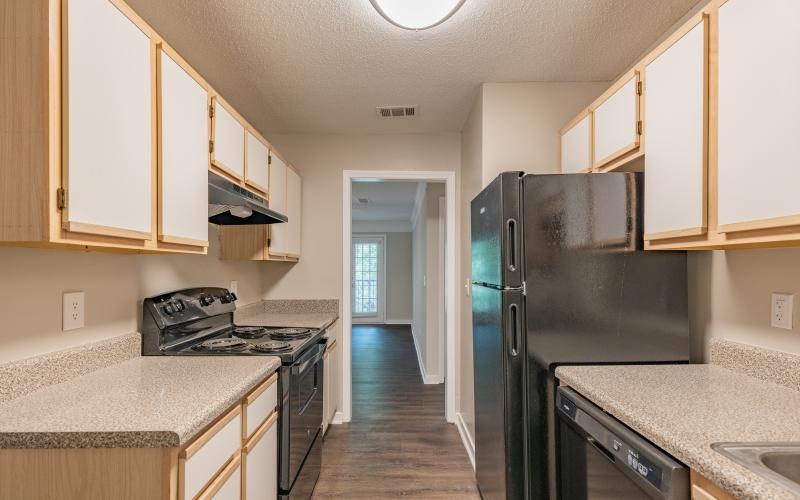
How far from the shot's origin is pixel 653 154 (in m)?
1.60

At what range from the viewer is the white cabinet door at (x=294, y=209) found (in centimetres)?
306

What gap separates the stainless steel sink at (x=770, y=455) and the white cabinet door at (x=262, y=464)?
137cm

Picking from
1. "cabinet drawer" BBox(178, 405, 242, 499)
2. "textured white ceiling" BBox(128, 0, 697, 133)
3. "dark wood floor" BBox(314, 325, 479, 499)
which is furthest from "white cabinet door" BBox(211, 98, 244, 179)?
"dark wood floor" BBox(314, 325, 479, 499)

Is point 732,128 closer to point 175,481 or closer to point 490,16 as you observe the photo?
point 490,16

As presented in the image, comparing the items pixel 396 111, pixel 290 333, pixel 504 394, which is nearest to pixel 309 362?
pixel 290 333

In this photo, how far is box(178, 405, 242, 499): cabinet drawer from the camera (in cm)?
105

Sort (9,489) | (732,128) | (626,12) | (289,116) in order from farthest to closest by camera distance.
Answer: (289,116), (626,12), (732,128), (9,489)

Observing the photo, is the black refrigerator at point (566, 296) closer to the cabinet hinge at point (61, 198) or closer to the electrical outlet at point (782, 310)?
the electrical outlet at point (782, 310)

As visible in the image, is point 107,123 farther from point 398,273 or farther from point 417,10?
point 398,273

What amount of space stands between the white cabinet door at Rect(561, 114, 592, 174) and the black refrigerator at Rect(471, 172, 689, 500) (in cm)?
43

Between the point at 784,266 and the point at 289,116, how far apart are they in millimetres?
2873

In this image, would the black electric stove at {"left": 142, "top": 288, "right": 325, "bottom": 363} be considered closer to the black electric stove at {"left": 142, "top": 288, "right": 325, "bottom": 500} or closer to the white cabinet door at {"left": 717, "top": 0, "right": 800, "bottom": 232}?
the black electric stove at {"left": 142, "top": 288, "right": 325, "bottom": 500}

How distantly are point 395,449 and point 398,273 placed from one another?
6611 mm

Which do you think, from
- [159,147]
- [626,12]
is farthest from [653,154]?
[159,147]
